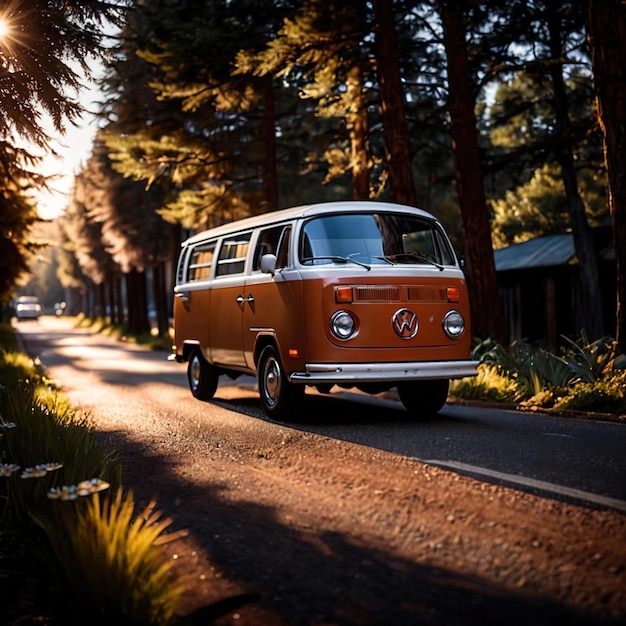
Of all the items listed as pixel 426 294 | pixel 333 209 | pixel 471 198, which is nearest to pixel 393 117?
pixel 471 198

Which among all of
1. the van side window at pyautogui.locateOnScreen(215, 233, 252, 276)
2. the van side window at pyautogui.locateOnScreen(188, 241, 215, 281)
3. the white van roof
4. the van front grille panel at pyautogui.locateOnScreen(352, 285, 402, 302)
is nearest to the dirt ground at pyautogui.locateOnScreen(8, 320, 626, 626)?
the van front grille panel at pyautogui.locateOnScreen(352, 285, 402, 302)

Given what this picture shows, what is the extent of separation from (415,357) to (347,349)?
2.65ft

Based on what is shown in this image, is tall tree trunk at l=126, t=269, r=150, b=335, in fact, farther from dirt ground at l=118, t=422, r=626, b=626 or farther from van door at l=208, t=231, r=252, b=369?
dirt ground at l=118, t=422, r=626, b=626

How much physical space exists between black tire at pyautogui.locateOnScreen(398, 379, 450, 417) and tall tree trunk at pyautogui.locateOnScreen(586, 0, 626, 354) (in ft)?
10.8

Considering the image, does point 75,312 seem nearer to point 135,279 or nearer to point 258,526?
Result: point 135,279

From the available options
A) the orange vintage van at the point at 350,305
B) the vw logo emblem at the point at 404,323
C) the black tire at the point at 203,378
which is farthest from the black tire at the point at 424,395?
the black tire at the point at 203,378

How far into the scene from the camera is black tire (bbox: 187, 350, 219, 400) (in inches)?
510

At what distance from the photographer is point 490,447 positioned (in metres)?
7.53

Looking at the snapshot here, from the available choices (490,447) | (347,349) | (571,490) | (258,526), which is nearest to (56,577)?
(258,526)

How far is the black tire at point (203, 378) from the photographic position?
12.9 metres

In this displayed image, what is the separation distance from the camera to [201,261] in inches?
518

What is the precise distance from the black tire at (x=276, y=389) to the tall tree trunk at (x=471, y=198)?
6820 millimetres

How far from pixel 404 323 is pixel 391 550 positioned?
468 centimetres

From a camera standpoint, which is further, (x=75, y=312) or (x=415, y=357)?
(x=75, y=312)
